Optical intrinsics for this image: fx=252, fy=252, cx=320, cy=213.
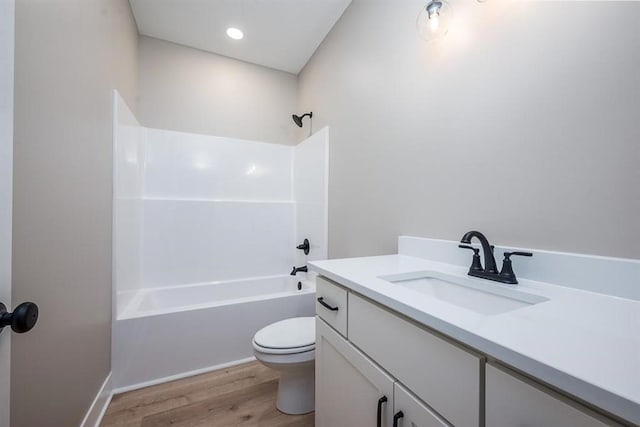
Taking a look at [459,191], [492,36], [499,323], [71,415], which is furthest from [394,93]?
[71,415]

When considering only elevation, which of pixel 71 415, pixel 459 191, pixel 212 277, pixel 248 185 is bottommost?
pixel 71 415

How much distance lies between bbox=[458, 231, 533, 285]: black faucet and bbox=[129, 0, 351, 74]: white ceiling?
1964mm

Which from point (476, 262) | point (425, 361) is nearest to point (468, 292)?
point (476, 262)

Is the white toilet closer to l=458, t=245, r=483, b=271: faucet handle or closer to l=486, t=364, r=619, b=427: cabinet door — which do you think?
l=458, t=245, r=483, b=271: faucet handle

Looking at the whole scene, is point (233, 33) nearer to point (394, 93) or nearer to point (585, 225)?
point (394, 93)

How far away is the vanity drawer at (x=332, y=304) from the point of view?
0.91 meters

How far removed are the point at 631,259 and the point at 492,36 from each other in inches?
34.8

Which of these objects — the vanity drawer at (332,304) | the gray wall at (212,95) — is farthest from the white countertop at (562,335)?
the gray wall at (212,95)

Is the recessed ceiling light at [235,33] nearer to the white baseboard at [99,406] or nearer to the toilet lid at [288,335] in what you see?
the toilet lid at [288,335]

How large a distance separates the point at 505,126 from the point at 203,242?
248cm

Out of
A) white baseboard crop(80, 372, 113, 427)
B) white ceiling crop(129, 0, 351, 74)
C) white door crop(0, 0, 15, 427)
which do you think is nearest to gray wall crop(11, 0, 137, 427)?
white baseboard crop(80, 372, 113, 427)

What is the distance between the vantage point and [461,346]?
52 cm

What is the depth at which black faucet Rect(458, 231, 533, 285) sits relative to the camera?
0.84m

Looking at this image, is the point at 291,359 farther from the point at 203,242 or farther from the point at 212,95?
the point at 212,95
